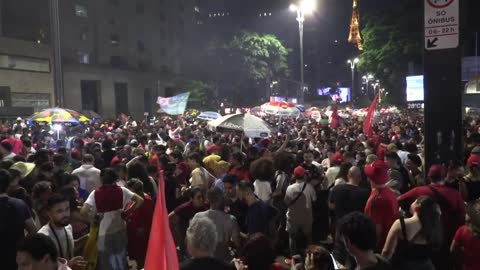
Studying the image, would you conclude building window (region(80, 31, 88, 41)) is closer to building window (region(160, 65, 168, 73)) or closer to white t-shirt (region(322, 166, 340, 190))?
building window (region(160, 65, 168, 73))

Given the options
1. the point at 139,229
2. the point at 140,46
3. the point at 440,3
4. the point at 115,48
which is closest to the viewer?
the point at 139,229

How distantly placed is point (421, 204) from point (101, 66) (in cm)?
4523

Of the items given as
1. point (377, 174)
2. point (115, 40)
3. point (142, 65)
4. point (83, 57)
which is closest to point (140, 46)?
point (142, 65)

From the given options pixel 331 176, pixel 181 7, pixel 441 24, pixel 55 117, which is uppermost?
pixel 181 7

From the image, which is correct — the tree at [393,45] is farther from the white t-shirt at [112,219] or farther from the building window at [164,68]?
the white t-shirt at [112,219]

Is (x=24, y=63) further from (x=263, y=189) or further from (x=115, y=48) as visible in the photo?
(x=263, y=189)

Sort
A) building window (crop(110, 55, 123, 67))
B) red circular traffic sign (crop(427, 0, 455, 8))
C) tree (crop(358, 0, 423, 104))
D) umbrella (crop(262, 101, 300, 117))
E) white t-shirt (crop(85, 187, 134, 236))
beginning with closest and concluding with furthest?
white t-shirt (crop(85, 187, 134, 236)) → red circular traffic sign (crop(427, 0, 455, 8)) → umbrella (crop(262, 101, 300, 117)) → tree (crop(358, 0, 423, 104)) → building window (crop(110, 55, 123, 67))

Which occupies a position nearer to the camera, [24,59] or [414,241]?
[414,241]

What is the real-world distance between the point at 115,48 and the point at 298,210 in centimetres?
4717

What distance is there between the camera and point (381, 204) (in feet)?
18.1

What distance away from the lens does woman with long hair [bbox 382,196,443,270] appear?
4.61 m

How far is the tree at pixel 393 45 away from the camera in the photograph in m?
36.8

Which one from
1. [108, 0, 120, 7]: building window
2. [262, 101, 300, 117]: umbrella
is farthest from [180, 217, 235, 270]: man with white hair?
[108, 0, 120, 7]: building window

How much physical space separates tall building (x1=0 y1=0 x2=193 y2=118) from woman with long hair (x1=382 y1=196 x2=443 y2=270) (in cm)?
3441
